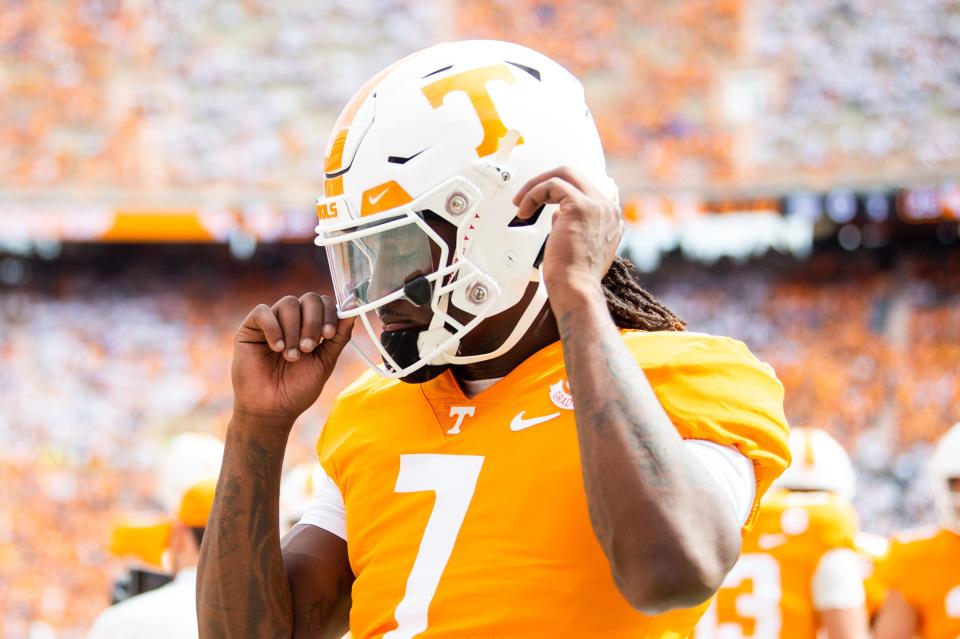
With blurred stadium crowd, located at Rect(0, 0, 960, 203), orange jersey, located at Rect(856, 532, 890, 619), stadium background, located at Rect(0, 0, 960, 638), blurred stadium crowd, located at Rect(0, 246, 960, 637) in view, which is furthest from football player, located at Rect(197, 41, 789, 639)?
blurred stadium crowd, located at Rect(0, 0, 960, 203)

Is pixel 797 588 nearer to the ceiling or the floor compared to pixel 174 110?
nearer to the floor

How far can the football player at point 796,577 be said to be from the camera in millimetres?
3447

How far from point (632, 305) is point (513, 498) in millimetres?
442

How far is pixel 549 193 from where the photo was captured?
4.64ft

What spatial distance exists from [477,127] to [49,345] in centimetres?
1236

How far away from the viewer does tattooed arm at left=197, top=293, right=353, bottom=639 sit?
1.67 m

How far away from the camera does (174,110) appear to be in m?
14.0

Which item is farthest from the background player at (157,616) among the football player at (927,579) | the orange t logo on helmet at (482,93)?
the football player at (927,579)

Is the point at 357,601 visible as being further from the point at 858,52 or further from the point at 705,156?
the point at 858,52

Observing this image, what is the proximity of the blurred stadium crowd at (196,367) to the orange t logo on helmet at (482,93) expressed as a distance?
9.66 meters

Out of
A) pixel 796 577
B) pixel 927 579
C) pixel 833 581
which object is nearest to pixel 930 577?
pixel 927 579

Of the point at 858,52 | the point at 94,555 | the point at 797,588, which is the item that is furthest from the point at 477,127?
the point at 858,52

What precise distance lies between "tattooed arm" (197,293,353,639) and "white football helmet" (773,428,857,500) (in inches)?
106

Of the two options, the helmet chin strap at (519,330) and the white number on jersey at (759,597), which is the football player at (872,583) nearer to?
the white number on jersey at (759,597)
